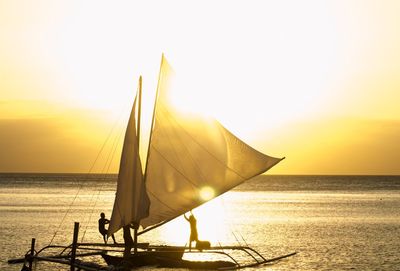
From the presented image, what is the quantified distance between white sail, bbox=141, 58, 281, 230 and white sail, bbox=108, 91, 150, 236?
0.78m

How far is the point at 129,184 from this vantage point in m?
28.4

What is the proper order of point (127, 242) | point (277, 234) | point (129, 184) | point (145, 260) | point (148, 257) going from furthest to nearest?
1. point (277, 234)
2. point (148, 257)
3. point (145, 260)
4. point (127, 242)
5. point (129, 184)

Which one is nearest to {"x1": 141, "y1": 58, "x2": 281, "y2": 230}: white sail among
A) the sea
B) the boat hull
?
the boat hull

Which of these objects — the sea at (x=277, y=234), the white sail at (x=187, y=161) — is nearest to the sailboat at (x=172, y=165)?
the white sail at (x=187, y=161)

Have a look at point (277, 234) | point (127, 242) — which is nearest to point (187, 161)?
point (127, 242)

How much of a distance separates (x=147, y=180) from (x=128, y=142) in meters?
1.67

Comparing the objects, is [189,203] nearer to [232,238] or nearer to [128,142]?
[128,142]

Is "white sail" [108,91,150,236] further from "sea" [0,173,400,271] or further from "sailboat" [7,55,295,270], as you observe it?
"sea" [0,173,400,271]

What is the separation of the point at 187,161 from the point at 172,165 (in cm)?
63

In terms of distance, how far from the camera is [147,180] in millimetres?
28797

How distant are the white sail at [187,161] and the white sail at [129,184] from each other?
778 millimetres

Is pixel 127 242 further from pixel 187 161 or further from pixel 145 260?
pixel 187 161

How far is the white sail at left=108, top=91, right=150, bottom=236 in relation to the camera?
27859 mm

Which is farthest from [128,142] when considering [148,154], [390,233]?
[390,233]
